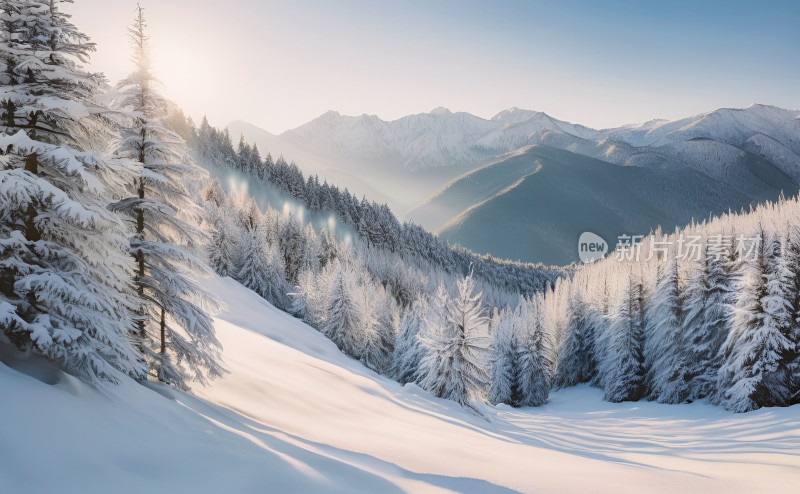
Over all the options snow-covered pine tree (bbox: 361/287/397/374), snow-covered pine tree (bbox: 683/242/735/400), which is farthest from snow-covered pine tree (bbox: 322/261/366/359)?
snow-covered pine tree (bbox: 683/242/735/400)

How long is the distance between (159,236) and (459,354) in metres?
17.7

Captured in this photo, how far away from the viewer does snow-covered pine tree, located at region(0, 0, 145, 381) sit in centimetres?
548

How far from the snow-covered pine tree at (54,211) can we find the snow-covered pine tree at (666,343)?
4013cm

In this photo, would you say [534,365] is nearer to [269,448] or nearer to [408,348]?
[408,348]

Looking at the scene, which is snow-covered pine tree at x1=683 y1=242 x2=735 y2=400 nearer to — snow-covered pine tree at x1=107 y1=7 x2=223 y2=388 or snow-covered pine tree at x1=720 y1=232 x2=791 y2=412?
snow-covered pine tree at x1=720 y1=232 x2=791 y2=412

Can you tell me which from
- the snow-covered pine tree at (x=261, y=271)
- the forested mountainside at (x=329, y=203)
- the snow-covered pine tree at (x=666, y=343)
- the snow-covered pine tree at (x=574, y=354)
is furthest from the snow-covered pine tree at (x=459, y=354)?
the forested mountainside at (x=329, y=203)

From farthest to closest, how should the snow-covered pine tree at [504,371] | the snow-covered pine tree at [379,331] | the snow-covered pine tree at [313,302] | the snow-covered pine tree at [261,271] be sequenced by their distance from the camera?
the snow-covered pine tree at [261,271] → the snow-covered pine tree at [313,302] → the snow-covered pine tree at [504,371] → the snow-covered pine tree at [379,331]

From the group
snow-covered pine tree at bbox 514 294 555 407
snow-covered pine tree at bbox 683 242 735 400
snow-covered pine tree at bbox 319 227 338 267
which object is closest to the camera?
snow-covered pine tree at bbox 683 242 735 400

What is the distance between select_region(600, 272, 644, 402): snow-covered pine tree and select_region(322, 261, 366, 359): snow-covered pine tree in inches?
948

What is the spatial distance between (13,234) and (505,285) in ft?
460

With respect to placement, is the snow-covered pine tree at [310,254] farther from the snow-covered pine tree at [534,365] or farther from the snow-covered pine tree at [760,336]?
the snow-covered pine tree at [760,336]

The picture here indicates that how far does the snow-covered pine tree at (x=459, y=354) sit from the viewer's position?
74.9 ft

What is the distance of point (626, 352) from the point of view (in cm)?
3966

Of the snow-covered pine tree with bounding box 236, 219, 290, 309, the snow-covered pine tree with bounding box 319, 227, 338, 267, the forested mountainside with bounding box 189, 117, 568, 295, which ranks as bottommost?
the snow-covered pine tree with bounding box 236, 219, 290, 309
